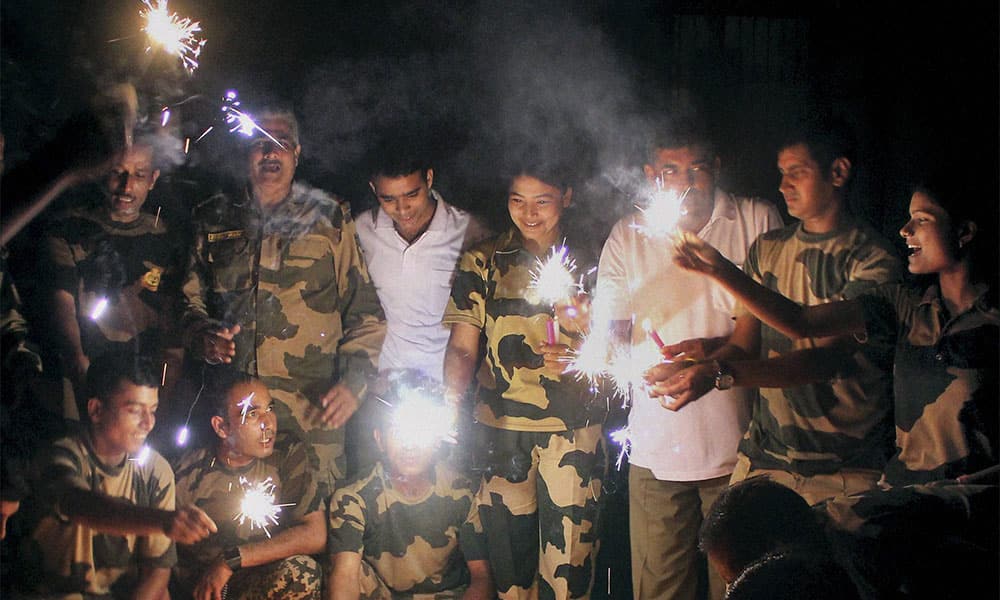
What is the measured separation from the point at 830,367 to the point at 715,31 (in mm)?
1575

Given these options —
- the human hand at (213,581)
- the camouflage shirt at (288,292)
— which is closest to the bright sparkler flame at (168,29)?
the camouflage shirt at (288,292)

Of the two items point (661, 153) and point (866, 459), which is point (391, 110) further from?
point (866, 459)

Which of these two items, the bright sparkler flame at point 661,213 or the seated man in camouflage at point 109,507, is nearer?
the seated man in camouflage at point 109,507

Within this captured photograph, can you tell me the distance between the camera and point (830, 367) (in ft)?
12.7

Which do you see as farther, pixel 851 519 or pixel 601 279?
pixel 601 279

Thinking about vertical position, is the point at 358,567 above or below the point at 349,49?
below

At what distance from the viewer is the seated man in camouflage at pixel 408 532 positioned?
379 cm

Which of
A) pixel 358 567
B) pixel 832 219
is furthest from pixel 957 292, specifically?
pixel 358 567

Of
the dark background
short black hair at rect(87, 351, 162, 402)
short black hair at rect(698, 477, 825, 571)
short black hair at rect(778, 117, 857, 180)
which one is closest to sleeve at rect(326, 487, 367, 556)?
short black hair at rect(87, 351, 162, 402)

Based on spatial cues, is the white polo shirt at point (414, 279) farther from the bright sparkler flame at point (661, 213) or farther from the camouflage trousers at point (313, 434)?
the bright sparkler flame at point (661, 213)

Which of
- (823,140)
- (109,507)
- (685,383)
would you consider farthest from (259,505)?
(823,140)

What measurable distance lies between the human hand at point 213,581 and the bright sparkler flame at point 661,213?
7.57ft

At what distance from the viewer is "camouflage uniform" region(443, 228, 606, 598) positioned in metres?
3.80

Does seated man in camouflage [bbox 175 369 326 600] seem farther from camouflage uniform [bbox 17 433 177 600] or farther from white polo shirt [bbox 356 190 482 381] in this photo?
white polo shirt [bbox 356 190 482 381]
